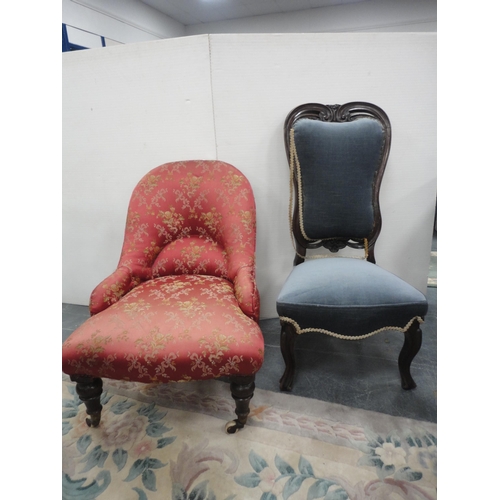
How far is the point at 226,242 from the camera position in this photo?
1.34m

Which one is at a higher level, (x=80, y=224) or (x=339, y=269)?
(x=80, y=224)

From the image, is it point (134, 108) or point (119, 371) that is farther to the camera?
point (134, 108)

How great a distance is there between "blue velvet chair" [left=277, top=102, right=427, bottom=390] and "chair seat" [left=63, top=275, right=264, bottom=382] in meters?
0.27

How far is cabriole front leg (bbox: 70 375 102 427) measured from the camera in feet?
3.44

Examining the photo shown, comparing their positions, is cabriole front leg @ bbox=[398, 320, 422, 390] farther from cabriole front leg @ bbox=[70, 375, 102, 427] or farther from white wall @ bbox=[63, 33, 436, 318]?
cabriole front leg @ bbox=[70, 375, 102, 427]

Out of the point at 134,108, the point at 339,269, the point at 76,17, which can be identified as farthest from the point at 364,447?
the point at 76,17

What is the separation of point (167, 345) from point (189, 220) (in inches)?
24.7

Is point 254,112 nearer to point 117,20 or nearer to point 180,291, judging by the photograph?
point 180,291

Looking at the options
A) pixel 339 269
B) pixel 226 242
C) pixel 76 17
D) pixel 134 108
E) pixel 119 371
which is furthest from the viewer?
pixel 76 17

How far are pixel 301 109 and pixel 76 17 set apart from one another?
11.9 feet

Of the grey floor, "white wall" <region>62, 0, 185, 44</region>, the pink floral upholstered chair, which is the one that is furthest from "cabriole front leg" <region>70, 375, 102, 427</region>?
"white wall" <region>62, 0, 185, 44</region>

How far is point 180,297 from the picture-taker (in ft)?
3.66

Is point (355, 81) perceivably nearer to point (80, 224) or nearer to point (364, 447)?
point (364, 447)

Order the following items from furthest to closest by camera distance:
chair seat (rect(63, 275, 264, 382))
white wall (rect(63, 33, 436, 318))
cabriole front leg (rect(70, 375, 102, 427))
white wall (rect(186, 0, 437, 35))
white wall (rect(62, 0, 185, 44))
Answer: white wall (rect(186, 0, 437, 35)) → white wall (rect(62, 0, 185, 44)) → white wall (rect(63, 33, 436, 318)) → cabriole front leg (rect(70, 375, 102, 427)) → chair seat (rect(63, 275, 264, 382))
